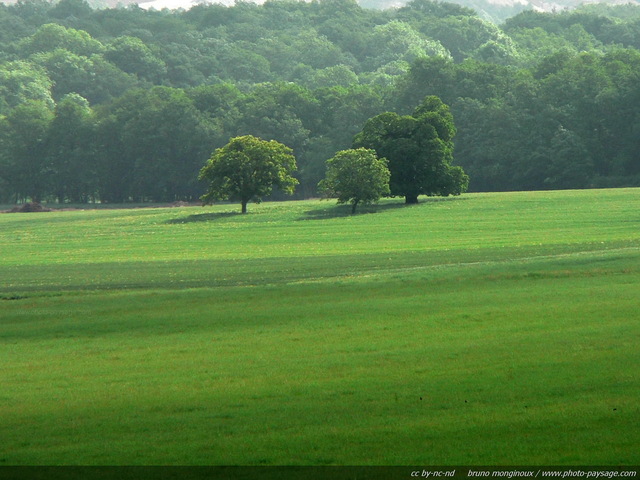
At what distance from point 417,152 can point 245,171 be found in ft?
45.8

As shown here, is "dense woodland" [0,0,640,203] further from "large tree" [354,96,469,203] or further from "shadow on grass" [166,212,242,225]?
"shadow on grass" [166,212,242,225]

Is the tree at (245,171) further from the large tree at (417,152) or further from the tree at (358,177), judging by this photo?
the large tree at (417,152)

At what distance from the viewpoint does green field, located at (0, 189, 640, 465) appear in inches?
574

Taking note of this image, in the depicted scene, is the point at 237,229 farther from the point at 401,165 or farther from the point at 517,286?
the point at 517,286

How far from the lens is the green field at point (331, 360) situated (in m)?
14.6

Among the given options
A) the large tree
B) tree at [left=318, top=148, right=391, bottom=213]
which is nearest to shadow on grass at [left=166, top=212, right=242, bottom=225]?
tree at [left=318, top=148, right=391, bottom=213]

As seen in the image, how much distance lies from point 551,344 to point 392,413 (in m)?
5.79

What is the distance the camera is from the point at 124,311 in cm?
3044

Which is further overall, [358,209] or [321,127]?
[321,127]

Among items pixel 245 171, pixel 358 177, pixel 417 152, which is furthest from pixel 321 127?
pixel 358 177

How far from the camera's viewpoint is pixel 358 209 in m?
86.1

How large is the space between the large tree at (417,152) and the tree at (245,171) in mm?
7242

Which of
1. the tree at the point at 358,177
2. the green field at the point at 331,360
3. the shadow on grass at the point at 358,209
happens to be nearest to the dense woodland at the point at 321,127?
the shadow on grass at the point at 358,209

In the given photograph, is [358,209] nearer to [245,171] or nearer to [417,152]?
[417,152]
